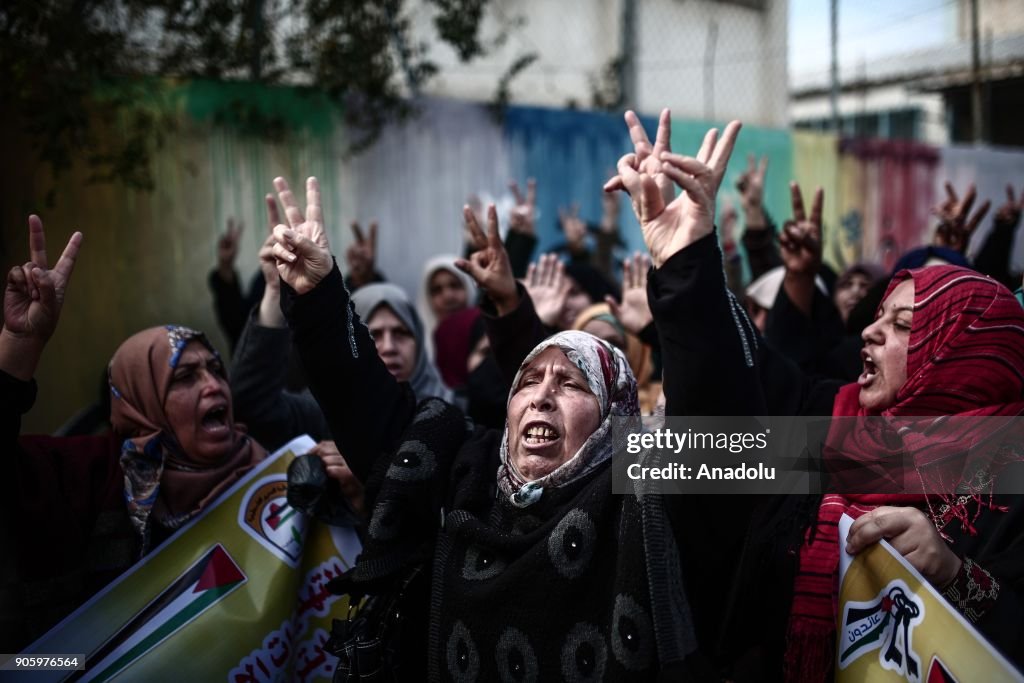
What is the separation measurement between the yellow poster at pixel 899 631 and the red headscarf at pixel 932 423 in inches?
1.6

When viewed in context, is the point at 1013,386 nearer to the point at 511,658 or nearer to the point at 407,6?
the point at 511,658

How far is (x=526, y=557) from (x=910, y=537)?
73 centimetres

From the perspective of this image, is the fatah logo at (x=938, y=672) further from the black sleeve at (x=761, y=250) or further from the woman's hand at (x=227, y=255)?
the woman's hand at (x=227, y=255)

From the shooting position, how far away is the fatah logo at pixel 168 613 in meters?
2.01

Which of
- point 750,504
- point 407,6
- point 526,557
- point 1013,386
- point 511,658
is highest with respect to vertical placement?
point 407,6

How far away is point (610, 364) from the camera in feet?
6.37

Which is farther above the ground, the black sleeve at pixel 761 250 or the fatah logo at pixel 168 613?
the black sleeve at pixel 761 250

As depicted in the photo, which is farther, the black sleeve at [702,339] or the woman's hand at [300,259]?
the woman's hand at [300,259]

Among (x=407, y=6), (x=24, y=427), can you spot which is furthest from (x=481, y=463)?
(x=407, y=6)

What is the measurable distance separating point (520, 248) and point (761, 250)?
1.16m

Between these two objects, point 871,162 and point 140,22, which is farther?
point 871,162

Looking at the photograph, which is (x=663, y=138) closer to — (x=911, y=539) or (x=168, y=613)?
(x=911, y=539)

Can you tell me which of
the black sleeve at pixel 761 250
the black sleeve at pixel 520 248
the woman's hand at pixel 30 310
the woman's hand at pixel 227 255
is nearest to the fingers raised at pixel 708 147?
the woman's hand at pixel 30 310

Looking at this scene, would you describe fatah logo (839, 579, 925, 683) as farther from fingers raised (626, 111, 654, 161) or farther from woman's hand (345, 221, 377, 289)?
woman's hand (345, 221, 377, 289)
